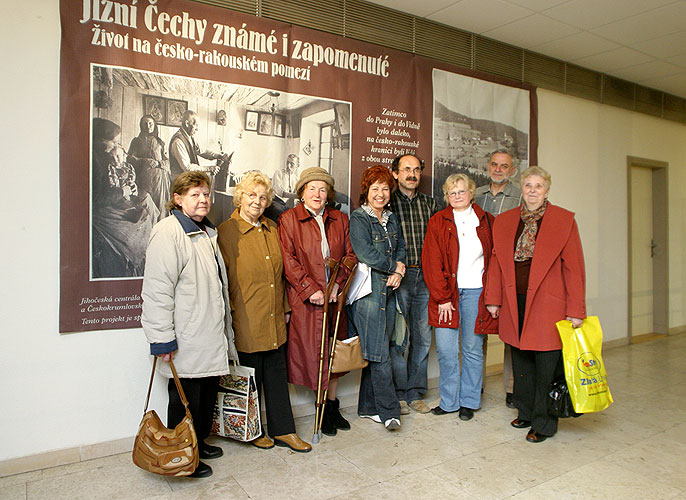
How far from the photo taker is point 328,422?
330cm

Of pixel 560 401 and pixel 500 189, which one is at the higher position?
pixel 500 189

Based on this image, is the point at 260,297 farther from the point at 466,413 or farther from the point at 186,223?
the point at 466,413

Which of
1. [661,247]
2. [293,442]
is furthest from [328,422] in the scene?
[661,247]

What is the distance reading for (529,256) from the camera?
3.16 metres

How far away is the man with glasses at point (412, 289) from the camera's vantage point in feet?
11.8

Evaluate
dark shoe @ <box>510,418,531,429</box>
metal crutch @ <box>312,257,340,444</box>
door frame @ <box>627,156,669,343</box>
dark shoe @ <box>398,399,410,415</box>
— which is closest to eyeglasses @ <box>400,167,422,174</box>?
metal crutch @ <box>312,257,340,444</box>

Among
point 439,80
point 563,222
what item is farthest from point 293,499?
point 439,80

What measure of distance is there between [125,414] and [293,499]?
117cm

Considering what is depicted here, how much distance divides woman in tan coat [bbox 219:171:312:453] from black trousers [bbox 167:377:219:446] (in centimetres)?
26

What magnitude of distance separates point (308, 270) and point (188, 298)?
0.80 m

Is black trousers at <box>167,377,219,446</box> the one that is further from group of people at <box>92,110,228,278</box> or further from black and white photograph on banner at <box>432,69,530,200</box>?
black and white photograph on banner at <box>432,69,530,200</box>

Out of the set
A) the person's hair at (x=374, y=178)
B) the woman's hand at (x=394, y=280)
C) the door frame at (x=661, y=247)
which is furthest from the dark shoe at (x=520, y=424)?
the door frame at (x=661, y=247)

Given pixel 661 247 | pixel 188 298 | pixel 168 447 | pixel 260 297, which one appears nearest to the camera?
pixel 168 447

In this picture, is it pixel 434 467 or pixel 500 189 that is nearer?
pixel 434 467
